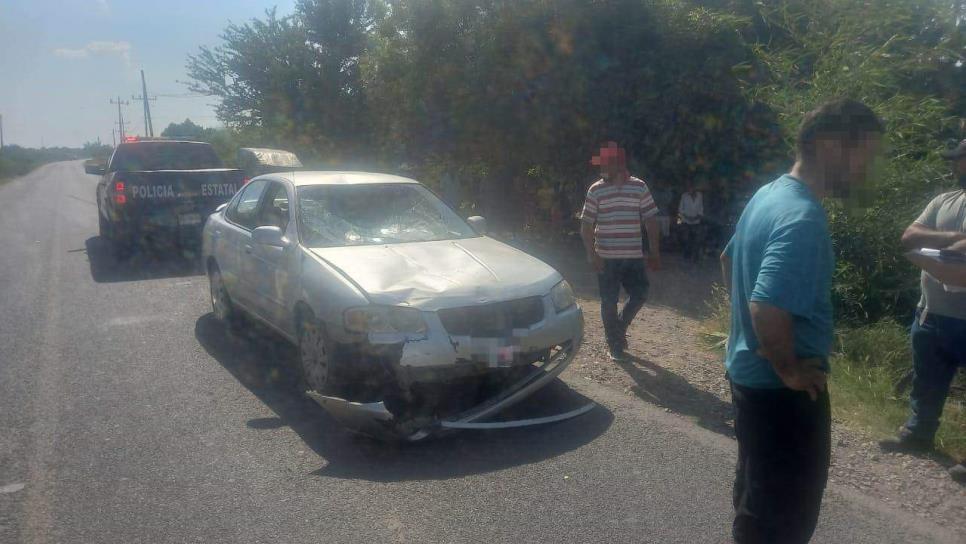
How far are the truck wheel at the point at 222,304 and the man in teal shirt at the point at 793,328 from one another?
571 centimetres

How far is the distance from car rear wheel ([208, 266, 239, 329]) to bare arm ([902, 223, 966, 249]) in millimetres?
5567

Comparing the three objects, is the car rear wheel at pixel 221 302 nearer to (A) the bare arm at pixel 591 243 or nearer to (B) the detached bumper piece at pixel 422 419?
(B) the detached bumper piece at pixel 422 419

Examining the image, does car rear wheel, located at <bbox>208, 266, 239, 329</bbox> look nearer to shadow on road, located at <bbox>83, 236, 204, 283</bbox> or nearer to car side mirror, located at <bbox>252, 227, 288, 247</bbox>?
car side mirror, located at <bbox>252, 227, 288, 247</bbox>

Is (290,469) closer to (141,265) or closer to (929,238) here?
(929,238)

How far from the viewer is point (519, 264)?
5.74 metres

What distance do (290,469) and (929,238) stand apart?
146 inches

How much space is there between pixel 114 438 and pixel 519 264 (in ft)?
9.39

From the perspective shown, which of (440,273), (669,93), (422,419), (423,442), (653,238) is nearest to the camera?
(422,419)

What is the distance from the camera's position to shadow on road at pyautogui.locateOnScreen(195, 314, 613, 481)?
460 centimetres

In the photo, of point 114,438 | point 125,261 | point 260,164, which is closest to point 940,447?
point 114,438

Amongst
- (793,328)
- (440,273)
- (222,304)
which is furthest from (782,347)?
Result: (222,304)

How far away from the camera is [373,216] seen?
6410 mm

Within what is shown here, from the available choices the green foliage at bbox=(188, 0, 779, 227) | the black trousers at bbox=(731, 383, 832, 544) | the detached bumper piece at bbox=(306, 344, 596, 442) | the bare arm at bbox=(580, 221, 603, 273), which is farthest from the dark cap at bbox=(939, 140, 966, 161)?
the green foliage at bbox=(188, 0, 779, 227)

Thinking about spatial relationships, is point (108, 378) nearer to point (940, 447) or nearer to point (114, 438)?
Result: point (114, 438)
